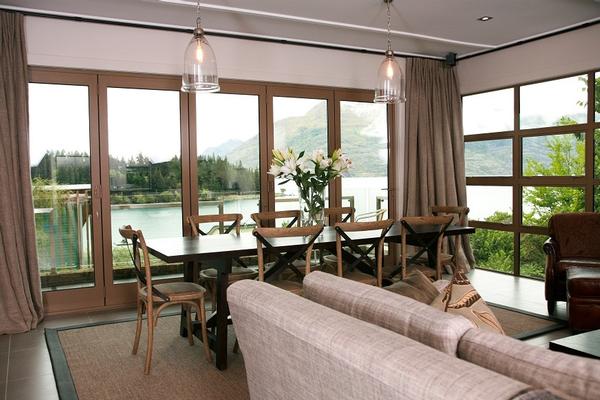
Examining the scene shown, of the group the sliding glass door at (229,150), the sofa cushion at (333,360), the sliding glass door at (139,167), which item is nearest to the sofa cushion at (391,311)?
the sofa cushion at (333,360)

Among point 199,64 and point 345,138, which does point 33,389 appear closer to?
point 199,64

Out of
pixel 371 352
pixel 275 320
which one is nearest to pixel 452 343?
pixel 371 352

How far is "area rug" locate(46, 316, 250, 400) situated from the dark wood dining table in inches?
5.9

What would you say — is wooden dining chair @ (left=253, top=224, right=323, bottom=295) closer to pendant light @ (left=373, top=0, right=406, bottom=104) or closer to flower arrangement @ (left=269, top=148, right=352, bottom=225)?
flower arrangement @ (left=269, top=148, right=352, bottom=225)

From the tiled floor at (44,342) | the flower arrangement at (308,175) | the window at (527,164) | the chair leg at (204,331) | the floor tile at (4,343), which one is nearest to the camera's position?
the tiled floor at (44,342)

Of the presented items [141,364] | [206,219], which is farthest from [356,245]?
[141,364]

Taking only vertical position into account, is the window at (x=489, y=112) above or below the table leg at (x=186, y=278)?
above

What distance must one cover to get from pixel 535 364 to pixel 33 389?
3.08 metres

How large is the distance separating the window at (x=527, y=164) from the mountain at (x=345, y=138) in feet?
4.20

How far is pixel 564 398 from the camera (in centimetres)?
103

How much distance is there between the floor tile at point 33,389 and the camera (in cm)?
318

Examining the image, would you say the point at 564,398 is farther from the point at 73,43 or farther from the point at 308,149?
the point at 308,149

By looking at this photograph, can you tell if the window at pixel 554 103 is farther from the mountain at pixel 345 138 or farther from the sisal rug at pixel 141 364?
the sisal rug at pixel 141 364

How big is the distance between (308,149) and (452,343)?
508 centimetres
